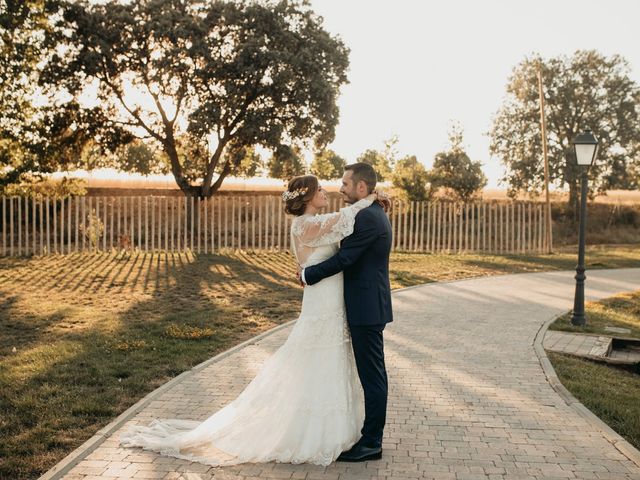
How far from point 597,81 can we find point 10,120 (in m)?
32.6

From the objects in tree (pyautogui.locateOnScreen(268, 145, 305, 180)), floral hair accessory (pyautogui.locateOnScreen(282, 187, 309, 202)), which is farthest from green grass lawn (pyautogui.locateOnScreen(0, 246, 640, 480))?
tree (pyautogui.locateOnScreen(268, 145, 305, 180))

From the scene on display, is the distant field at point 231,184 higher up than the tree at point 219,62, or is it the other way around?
the tree at point 219,62

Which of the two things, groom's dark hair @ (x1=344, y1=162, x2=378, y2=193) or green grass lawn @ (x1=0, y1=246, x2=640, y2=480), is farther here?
green grass lawn @ (x1=0, y1=246, x2=640, y2=480)

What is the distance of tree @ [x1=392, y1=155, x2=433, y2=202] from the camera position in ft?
96.0

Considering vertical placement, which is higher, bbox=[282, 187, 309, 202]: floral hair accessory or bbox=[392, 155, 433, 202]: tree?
bbox=[392, 155, 433, 202]: tree

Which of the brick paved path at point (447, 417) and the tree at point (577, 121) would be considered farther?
the tree at point (577, 121)

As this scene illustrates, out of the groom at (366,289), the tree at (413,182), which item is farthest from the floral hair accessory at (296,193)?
the tree at (413,182)

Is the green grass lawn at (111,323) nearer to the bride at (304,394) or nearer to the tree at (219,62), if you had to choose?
the bride at (304,394)

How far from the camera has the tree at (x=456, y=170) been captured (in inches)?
1278

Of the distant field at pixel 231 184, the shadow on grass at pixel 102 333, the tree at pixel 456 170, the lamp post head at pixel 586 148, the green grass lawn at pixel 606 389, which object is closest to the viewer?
the shadow on grass at pixel 102 333

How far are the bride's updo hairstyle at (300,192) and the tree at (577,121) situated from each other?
123 feet

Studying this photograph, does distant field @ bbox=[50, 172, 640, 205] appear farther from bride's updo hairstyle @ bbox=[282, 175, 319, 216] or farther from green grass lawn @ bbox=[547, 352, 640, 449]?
bride's updo hairstyle @ bbox=[282, 175, 319, 216]

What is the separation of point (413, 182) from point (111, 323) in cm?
2056

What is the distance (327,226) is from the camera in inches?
197
